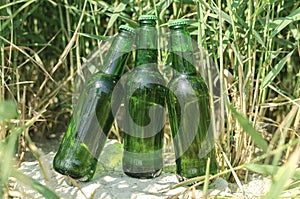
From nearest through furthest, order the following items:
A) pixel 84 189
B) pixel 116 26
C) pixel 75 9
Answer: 1. pixel 84 189
2. pixel 75 9
3. pixel 116 26

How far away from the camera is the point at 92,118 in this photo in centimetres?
108

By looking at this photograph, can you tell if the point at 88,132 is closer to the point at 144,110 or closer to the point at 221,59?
the point at 144,110

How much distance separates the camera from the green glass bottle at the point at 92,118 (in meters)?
1.07

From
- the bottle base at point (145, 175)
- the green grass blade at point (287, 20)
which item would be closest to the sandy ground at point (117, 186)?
the bottle base at point (145, 175)

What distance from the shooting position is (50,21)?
155cm

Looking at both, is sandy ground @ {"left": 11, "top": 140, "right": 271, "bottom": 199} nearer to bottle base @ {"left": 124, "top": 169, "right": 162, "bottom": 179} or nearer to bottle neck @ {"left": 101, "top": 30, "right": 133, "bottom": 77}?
bottle base @ {"left": 124, "top": 169, "right": 162, "bottom": 179}

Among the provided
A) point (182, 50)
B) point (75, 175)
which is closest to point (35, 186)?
point (75, 175)

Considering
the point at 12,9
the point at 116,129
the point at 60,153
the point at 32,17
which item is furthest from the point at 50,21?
the point at 60,153

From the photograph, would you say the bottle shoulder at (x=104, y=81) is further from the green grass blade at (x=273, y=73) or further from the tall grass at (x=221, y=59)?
the green grass blade at (x=273, y=73)

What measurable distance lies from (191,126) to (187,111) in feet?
0.10

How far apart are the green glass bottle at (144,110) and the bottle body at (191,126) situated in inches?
1.2

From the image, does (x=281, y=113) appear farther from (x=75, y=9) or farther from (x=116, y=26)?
(x=75, y=9)

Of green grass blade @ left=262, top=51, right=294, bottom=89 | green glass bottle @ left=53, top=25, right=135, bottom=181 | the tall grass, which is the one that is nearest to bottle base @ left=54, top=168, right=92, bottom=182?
green glass bottle @ left=53, top=25, right=135, bottom=181

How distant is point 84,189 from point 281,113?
70cm
